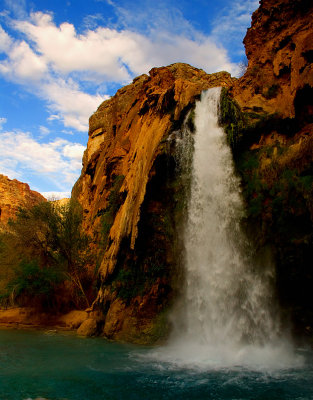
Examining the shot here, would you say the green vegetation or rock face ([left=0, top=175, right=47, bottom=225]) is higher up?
rock face ([left=0, top=175, right=47, bottom=225])

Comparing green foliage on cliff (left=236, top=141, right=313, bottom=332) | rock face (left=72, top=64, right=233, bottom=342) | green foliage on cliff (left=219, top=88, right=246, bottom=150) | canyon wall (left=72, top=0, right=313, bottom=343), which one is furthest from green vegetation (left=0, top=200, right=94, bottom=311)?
green foliage on cliff (left=236, top=141, right=313, bottom=332)

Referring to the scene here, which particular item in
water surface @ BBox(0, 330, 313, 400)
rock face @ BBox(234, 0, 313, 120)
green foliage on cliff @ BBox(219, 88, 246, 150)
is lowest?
water surface @ BBox(0, 330, 313, 400)

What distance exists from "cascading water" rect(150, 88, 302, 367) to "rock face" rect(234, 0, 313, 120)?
105 inches

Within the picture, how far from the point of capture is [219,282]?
12547 millimetres

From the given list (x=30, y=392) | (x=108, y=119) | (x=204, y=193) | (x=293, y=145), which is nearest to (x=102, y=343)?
(x=30, y=392)

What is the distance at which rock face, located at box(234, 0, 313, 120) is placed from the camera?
13781 mm

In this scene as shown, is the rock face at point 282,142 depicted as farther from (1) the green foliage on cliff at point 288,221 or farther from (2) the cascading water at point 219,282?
(2) the cascading water at point 219,282

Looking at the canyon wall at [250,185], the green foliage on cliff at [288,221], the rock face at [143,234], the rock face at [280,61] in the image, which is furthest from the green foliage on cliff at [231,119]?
the green foliage on cliff at [288,221]

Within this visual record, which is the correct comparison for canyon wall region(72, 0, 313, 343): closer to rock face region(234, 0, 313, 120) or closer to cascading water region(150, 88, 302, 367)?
rock face region(234, 0, 313, 120)

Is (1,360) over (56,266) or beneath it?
beneath

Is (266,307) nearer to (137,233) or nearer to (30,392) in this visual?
(137,233)

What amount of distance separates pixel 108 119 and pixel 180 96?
15.1 metres

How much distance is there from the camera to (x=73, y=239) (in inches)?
822

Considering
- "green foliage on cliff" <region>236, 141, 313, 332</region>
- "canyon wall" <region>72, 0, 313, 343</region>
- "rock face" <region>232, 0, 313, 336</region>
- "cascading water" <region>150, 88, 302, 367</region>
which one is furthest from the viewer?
"canyon wall" <region>72, 0, 313, 343</region>
